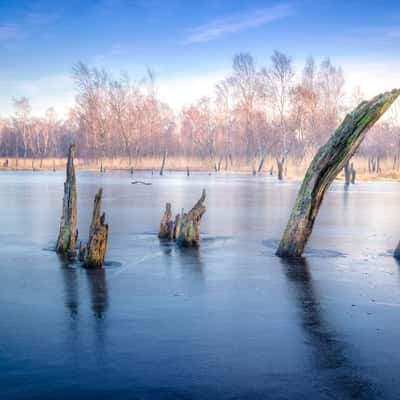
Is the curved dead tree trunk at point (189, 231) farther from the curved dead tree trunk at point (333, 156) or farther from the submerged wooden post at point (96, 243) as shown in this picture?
the submerged wooden post at point (96, 243)

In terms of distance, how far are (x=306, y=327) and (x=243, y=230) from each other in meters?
10.6

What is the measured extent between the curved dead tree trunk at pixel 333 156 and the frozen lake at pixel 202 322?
1.01 meters

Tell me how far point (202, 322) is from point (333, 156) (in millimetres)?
5161

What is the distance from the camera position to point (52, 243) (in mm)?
14922

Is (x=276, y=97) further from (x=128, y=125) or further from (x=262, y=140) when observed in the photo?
(x=128, y=125)

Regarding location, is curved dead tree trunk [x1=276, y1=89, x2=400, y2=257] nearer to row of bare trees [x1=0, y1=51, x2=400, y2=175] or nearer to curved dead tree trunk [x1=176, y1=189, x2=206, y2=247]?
curved dead tree trunk [x1=176, y1=189, x2=206, y2=247]

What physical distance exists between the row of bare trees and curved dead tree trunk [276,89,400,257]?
5327 cm

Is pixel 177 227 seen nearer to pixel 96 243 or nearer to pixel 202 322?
→ pixel 96 243

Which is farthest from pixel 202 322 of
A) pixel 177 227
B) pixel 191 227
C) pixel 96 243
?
pixel 177 227

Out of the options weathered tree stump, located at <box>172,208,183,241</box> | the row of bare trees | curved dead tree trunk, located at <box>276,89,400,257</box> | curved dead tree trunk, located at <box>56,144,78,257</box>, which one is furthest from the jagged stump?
the row of bare trees

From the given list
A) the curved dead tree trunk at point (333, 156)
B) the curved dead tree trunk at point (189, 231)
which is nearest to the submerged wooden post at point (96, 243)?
the curved dead tree trunk at point (189, 231)

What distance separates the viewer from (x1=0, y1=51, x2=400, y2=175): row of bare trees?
232 ft

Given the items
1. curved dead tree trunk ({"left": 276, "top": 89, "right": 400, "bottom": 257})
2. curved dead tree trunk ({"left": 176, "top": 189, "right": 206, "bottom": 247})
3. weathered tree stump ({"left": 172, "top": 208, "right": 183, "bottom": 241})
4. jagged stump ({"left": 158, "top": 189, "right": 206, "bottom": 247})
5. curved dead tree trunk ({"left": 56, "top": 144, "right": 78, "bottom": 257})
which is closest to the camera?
curved dead tree trunk ({"left": 276, "top": 89, "right": 400, "bottom": 257})

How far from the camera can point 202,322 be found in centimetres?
772
